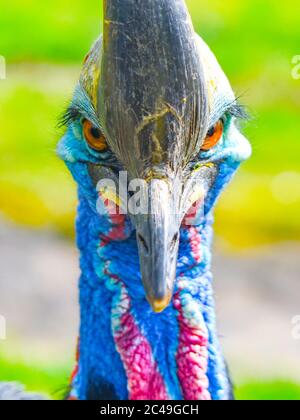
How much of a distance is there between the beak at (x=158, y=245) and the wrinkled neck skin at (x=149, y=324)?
0.29 meters

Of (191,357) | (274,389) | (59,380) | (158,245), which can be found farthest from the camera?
(274,389)

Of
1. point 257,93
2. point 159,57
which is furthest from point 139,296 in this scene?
point 257,93

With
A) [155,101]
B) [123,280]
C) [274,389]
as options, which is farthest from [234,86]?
[155,101]

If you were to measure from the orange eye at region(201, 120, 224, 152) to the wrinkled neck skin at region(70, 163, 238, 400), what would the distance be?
9 cm

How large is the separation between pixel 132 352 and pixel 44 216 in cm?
288

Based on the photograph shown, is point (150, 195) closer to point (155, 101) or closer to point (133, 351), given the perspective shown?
point (155, 101)

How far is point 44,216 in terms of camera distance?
5094mm

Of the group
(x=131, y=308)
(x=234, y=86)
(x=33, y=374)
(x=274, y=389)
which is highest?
(x=234, y=86)

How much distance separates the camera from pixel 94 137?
7.05ft

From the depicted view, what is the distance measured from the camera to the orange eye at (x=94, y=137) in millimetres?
2126

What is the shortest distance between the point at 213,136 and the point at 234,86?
3.45 metres

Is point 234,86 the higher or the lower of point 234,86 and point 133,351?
the higher
